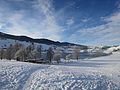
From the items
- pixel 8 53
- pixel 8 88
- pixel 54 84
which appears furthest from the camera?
pixel 8 53

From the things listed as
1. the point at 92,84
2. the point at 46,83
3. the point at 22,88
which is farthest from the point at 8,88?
the point at 92,84

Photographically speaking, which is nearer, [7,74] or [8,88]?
[8,88]

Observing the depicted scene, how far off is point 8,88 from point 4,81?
1.93m

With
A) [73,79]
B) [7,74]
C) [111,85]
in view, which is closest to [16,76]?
[7,74]

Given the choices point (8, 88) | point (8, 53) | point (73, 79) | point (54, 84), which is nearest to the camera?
point (8, 88)

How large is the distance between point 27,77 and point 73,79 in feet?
18.8

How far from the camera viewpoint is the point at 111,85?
969 inches

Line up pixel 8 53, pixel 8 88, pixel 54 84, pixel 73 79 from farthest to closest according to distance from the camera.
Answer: pixel 8 53
pixel 73 79
pixel 54 84
pixel 8 88

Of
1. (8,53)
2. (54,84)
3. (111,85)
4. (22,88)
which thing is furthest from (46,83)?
(8,53)

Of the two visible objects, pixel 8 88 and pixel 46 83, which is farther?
pixel 46 83

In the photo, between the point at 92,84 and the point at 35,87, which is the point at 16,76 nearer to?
the point at 35,87

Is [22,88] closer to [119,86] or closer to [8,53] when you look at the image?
[119,86]

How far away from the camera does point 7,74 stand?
25.7 metres

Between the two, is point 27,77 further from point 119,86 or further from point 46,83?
point 119,86
